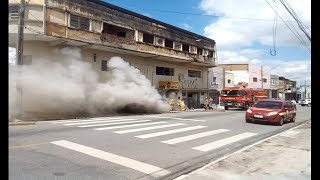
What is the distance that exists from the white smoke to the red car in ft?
35.0

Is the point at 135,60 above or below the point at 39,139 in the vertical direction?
above

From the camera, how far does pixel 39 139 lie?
1199 centimetres

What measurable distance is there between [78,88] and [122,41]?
8.34 m

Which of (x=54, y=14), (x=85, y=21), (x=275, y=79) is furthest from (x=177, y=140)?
(x=275, y=79)

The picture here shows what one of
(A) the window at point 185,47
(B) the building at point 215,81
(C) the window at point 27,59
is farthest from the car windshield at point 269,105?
(B) the building at point 215,81

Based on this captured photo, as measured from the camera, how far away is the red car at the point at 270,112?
68.4 feet

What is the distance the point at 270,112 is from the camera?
2097cm

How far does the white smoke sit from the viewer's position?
22.6m

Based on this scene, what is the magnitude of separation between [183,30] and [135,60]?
10.7 m

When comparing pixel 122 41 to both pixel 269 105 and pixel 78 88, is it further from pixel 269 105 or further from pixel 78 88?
pixel 269 105

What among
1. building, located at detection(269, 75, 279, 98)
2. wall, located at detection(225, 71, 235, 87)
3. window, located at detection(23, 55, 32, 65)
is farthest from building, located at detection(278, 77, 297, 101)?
window, located at detection(23, 55, 32, 65)

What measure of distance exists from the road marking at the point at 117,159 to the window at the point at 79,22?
17741 millimetres
